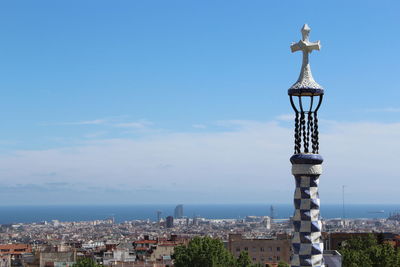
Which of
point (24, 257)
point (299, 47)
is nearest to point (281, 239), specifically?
point (24, 257)

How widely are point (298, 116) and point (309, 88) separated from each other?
504 millimetres

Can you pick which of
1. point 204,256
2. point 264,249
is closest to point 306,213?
point 204,256

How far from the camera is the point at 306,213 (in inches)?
498

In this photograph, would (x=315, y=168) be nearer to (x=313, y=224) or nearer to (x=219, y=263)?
(x=313, y=224)

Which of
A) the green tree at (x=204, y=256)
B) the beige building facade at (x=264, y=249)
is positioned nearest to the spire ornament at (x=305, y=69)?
the green tree at (x=204, y=256)

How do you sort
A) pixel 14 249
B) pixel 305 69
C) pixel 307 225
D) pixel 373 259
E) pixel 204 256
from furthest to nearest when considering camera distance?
pixel 14 249, pixel 204 256, pixel 373 259, pixel 305 69, pixel 307 225

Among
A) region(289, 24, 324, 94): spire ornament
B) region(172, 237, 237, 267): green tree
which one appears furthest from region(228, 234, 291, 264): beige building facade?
region(289, 24, 324, 94): spire ornament

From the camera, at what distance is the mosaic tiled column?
1254 centimetres

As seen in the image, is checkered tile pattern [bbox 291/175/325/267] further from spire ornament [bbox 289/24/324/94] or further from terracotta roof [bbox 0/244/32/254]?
terracotta roof [bbox 0/244/32/254]

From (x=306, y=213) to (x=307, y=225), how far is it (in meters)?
0.20

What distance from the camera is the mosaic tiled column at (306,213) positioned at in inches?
494

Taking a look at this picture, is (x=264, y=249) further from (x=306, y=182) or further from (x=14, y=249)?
(x=306, y=182)

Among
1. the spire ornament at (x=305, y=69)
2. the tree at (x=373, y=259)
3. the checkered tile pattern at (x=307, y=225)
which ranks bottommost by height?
the tree at (x=373, y=259)

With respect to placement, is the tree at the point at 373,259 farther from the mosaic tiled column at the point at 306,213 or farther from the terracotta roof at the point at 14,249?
the terracotta roof at the point at 14,249
